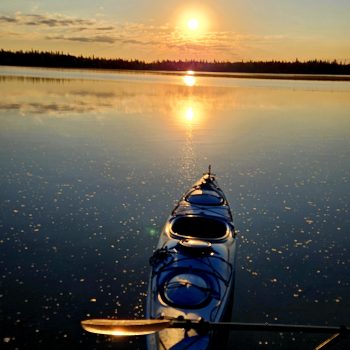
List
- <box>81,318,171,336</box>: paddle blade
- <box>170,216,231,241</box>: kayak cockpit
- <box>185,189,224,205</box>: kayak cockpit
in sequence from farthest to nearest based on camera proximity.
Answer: <box>185,189,224,205</box>: kayak cockpit < <box>170,216,231,241</box>: kayak cockpit < <box>81,318,171,336</box>: paddle blade

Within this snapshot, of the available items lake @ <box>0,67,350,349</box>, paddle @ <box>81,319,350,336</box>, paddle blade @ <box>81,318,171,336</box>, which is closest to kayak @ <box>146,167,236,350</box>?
paddle @ <box>81,319,350,336</box>

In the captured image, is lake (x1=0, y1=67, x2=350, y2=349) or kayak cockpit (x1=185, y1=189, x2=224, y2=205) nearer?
lake (x1=0, y1=67, x2=350, y2=349)

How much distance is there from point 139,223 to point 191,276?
9064 millimetres

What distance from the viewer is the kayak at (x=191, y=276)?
1123cm

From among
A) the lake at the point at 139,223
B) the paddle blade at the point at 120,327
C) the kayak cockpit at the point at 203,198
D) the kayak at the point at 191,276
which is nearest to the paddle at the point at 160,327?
the paddle blade at the point at 120,327

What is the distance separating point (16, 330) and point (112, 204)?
12.2 meters

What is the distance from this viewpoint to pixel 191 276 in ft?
43.0

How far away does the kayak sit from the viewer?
1123cm

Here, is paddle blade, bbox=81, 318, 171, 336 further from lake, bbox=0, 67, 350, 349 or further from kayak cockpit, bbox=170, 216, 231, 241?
kayak cockpit, bbox=170, 216, 231, 241

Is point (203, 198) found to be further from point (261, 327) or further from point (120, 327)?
point (120, 327)

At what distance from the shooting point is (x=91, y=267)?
55.2 ft

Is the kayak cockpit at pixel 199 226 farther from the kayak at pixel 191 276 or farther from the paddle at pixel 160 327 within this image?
the paddle at pixel 160 327

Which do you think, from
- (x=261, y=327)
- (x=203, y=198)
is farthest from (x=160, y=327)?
(x=203, y=198)

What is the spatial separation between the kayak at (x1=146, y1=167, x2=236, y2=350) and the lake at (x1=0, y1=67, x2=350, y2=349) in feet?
5.19
